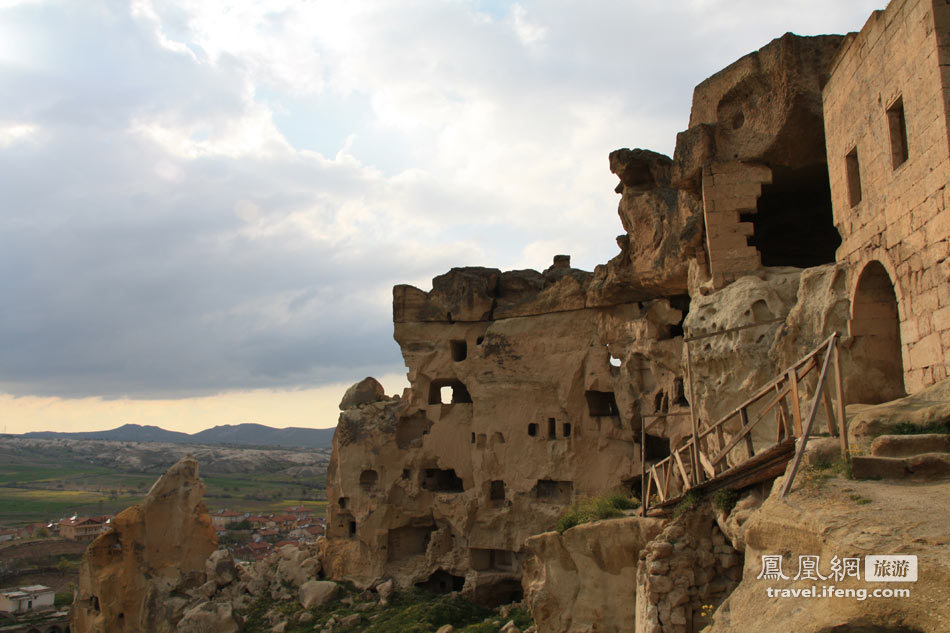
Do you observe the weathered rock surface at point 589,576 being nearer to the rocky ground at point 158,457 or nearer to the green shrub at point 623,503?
the green shrub at point 623,503

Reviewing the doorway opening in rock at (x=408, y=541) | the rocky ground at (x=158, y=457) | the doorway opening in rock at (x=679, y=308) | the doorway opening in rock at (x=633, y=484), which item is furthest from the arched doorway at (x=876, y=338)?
the rocky ground at (x=158, y=457)

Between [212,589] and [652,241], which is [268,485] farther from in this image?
[652,241]

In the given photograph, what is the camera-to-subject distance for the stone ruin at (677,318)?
8234 mm

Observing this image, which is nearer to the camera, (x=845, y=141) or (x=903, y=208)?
(x=903, y=208)

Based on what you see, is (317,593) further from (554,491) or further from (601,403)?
(601,403)

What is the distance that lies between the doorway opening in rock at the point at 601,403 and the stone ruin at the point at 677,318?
0.22 ft

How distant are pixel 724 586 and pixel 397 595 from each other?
14666 millimetres

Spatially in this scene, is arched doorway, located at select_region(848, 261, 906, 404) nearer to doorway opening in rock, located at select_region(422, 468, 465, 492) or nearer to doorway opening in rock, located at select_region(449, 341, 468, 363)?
doorway opening in rock, located at select_region(449, 341, 468, 363)

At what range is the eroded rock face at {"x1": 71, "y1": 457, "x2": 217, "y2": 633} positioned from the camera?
21328 millimetres

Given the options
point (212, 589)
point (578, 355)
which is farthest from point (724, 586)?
point (212, 589)

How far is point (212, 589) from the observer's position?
21.4 m

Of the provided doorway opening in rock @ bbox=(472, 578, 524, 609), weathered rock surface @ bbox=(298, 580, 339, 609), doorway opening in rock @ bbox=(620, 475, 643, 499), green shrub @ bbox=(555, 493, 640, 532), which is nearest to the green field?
weathered rock surface @ bbox=(298, 580, 339, 609)

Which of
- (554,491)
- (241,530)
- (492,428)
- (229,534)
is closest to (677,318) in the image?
(554,491)

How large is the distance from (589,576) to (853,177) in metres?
6.71
